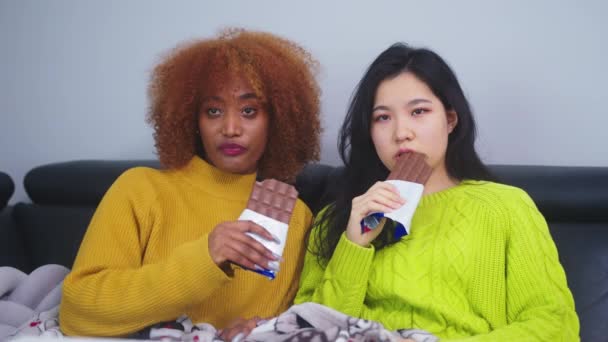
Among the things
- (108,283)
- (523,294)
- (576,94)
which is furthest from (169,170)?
(576,94)

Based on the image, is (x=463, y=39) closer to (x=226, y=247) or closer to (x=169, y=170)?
(x=169, y=170)

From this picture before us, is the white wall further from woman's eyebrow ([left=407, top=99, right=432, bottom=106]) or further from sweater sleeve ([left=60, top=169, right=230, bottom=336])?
sweater sleeve ([left=60, top=169, right=230, bottom=336])

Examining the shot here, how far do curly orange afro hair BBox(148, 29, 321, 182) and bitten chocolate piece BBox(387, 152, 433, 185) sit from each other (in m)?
0.36

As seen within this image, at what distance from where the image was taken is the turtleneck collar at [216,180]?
1.45 metres

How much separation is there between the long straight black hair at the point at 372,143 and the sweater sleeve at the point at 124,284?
36cm

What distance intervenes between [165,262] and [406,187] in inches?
19.2

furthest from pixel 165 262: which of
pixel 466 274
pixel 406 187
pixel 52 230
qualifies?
pixel 52 230

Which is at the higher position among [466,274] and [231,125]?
[231,125]

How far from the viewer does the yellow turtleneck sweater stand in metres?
1.16

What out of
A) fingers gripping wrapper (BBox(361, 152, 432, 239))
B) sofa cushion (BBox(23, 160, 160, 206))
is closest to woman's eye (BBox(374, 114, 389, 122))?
fingers gripping wrapper (BBox(361, 152, 432, 239))

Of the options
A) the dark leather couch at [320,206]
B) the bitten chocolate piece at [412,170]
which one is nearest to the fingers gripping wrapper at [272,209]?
the bitten chocolate piece at [412,170]

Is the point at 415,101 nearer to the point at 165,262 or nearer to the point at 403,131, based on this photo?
the point at 403,131

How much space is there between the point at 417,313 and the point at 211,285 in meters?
0.42

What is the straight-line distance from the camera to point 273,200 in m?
1.12
